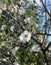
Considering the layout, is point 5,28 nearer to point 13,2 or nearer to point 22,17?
point 22,17

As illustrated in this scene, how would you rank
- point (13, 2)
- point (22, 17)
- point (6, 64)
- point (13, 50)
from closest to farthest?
point (6, 64) → point (13, 50) → point (22, 17) → point (13, 2)

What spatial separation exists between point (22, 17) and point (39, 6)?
0.80 meters

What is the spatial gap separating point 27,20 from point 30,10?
0.68m

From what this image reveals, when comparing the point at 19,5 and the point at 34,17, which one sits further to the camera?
the point at 19,5

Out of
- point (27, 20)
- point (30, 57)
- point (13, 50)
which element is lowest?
point (30, 57)

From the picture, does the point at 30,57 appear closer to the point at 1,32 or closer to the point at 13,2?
the point at 1,32

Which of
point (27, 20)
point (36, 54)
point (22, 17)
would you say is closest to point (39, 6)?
point (27, 20)

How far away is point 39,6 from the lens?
4031 millimetres

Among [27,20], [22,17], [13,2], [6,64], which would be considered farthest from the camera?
[13,2]

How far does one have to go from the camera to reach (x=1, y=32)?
4.85 metres

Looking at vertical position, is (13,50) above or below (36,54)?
above

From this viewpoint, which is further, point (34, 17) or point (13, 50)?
point (34, 17)

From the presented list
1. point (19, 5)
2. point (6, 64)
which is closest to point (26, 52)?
point (19, 5)

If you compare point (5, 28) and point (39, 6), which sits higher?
point (39, 6)
